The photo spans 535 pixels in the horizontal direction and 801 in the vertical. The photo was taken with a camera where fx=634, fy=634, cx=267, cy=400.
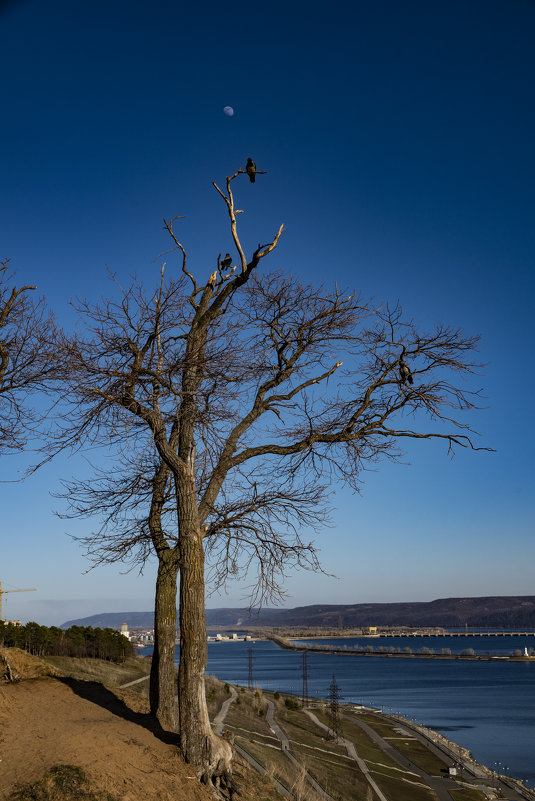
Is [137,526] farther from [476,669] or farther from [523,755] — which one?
[476,669]

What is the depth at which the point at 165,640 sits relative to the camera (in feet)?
33.9

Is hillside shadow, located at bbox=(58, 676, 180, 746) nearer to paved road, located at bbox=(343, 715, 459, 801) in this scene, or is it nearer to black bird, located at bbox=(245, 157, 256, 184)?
black bird, located at bbox=(245, 157, 256, 184)

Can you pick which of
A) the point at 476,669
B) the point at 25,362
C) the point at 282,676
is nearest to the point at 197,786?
the point at 25,362

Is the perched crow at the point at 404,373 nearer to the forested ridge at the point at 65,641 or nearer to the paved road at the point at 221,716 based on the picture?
the paved road at the point at 221,716

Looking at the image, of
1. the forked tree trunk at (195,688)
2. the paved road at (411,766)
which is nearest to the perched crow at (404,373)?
the forked tree trunk at (195,688)

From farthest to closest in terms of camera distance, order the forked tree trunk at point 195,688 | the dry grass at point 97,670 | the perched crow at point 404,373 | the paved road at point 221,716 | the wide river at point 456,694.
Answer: the wide river at point 456,694, the dry grass at point 97,670, the paved road at point 221,716, the perched crow at point 404,373, the forked tree trunk at point 195,688

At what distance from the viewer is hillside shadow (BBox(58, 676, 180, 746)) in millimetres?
9191

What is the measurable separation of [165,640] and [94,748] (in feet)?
8.32

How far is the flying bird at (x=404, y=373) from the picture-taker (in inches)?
411

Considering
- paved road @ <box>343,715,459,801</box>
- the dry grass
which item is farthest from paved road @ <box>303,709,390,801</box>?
the dry grass

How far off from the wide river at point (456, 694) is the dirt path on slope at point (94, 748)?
1778 inches

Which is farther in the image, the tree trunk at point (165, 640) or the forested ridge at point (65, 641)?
the forested ridge at point (65, 641)

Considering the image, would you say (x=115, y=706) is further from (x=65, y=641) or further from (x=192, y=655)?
(x=65, y=641)

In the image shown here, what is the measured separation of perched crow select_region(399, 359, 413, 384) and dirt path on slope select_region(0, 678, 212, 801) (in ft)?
21.3
